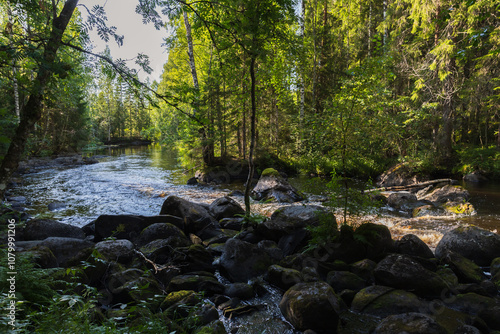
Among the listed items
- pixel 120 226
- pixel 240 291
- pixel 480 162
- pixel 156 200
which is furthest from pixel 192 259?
pixel 480 162

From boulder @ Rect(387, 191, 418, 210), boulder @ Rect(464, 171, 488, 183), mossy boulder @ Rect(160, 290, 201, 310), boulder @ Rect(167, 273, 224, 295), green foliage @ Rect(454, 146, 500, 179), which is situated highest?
green foliage @ Rect(454, 146, 500, 179)

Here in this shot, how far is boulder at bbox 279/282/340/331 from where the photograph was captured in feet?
11.8

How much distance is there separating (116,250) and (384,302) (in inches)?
190

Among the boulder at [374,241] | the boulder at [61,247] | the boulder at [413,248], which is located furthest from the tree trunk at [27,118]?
the boulder at [413,248]

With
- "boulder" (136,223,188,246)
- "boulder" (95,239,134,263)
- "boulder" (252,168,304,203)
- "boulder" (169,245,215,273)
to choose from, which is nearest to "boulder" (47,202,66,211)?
"boulder" (136,223,188,246)

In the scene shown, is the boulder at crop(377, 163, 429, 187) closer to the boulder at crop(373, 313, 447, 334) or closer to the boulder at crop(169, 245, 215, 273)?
the boulder at crop(169, 245, 215, 273)

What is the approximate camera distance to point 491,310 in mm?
3635

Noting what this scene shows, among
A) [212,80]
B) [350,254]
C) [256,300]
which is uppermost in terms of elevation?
[212,80]

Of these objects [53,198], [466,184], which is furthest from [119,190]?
[466,184]

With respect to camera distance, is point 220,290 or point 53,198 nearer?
point 220,290

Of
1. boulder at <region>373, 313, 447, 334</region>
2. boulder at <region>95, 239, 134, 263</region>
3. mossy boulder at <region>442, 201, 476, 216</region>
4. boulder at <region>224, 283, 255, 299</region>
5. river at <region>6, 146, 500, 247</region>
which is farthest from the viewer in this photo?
mossy boulder at <region>442, 201, 476, 216</region>

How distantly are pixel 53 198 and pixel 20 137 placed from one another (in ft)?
29.7

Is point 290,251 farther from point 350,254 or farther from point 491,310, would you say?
point 491,310

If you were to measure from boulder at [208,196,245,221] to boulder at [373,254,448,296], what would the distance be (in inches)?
182
